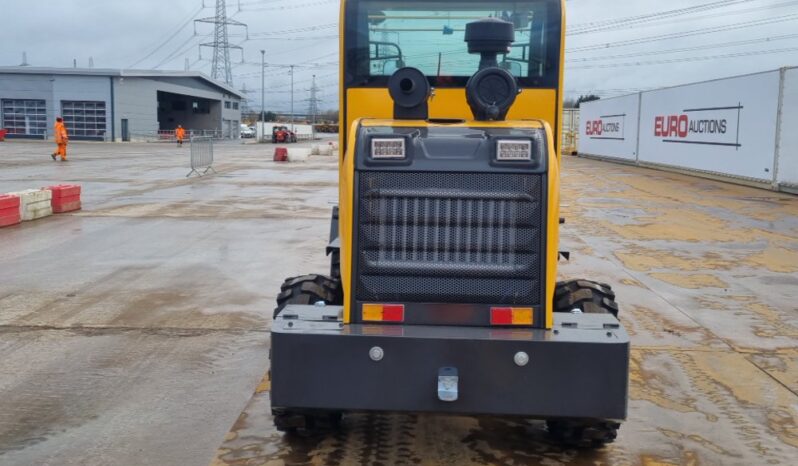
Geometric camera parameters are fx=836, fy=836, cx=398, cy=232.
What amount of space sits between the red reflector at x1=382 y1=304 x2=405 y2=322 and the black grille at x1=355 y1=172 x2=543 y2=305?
5 centimetres

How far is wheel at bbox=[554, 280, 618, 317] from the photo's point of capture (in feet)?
16.6

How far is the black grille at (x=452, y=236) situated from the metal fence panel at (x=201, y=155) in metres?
24.4

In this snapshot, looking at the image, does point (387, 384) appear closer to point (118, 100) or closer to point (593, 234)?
point (593, 234)

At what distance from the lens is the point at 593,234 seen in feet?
50.1

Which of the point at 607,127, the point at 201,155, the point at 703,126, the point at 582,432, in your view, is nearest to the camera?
the point at 582,432

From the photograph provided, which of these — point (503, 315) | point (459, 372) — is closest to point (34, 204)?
point (503, 315)

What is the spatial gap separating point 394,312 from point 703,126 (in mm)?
27367

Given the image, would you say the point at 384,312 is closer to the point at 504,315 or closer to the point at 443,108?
the point at 504,315

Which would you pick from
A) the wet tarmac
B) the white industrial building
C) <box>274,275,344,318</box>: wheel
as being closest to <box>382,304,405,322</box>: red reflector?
<box>274,275,344,318</box>: wheel

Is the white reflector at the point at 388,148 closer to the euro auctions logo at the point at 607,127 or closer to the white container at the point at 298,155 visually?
the white container at the point at 298,155

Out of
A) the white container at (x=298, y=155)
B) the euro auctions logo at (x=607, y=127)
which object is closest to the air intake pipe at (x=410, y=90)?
the white container at (x=298, y=155)

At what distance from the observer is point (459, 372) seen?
421 centimetres

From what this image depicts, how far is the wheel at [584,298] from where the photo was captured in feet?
16.6

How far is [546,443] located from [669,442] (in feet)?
2.63
